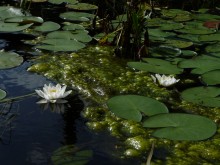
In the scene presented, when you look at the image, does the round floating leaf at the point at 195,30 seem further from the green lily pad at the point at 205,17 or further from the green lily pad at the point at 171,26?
the green lily pad at the point at 205,17

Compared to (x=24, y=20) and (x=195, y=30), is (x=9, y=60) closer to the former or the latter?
(x=24, y=20)

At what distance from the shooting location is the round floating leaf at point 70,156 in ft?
5.55

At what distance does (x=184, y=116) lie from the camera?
2.09 m

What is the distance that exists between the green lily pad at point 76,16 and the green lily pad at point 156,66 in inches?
43.3

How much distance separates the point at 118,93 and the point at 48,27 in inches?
48.2

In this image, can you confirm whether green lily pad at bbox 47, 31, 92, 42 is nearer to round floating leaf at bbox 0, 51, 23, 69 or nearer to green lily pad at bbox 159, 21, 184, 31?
round floating leaf at bbox 0, 51, 23, 69

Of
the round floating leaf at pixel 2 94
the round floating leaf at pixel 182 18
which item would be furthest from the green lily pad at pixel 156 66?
the round floating leaf at pixel 182 18

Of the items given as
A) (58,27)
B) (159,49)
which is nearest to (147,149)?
(159,49)

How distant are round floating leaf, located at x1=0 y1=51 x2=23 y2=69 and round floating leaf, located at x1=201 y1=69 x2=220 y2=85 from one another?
1184 mm

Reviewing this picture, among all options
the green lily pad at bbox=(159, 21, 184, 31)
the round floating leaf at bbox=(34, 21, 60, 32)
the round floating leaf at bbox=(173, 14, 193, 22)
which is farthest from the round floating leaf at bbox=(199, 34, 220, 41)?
the round floating leaf at bbox=(34, 21, 60, 32)

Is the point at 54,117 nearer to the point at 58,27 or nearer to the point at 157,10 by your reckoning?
the point at 58,27

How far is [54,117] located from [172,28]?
5.92 feet

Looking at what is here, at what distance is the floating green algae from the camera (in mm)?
1862

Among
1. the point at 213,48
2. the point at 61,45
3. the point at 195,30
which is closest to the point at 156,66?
the point at 213,48
